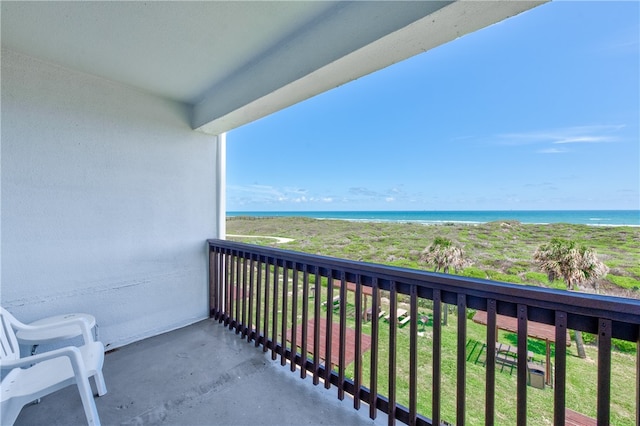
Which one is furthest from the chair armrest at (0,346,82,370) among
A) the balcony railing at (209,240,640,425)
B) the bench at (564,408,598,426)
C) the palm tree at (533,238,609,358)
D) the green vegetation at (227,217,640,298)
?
the palm tree at (533,238,609,358)

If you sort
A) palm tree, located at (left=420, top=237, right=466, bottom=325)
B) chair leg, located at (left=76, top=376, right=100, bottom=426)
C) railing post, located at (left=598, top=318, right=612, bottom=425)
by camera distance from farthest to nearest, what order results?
palm tree, located at (left=420, top=237, right=466, bottom=325), chair leg, located at (left=76, top=376, right=100, bottom=426), railing post, located at (left=598, top=318, right=612, bottom=425)

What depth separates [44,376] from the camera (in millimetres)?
1386

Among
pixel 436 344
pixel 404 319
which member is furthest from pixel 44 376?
pixel 404 319

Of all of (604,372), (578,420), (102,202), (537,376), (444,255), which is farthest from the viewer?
(444,255)

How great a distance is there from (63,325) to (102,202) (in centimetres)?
105

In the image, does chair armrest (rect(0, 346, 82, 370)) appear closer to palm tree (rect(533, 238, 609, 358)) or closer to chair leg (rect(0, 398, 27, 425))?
chair leg (rect(0, 398, 27, 425))

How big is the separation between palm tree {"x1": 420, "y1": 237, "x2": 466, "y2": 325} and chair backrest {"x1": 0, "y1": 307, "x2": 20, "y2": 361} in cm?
398

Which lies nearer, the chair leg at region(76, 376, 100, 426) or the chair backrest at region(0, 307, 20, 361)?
the chair leg at region(76, 376, 100, 426)

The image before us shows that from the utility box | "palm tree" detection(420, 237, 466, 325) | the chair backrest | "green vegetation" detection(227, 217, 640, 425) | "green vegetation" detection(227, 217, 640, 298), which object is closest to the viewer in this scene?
the chair backrest

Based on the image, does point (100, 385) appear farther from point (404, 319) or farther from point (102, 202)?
point (404, 319)

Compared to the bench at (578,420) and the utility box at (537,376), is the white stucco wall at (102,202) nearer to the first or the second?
the bench at (578,420)

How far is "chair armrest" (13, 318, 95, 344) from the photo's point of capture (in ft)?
5.71

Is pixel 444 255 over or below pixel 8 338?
over

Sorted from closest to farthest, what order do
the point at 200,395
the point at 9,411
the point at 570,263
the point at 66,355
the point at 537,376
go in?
the point at 9,411, the point at 66,355, the point at 200,395, the point at 537,376, the point at 570,263
